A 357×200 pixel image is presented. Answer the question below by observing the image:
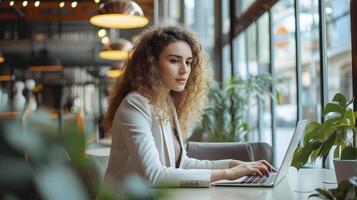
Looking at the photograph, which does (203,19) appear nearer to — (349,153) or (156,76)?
(156,76)

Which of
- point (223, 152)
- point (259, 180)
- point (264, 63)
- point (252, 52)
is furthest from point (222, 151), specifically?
point (252, 52)

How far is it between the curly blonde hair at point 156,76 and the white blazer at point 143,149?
9cm

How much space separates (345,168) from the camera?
1705 millimetres

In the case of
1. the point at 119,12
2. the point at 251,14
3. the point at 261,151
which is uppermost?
the point at 251,14

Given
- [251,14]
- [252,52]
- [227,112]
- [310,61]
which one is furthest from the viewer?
[252,52]

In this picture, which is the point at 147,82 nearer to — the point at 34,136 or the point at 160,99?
the point at 160,99

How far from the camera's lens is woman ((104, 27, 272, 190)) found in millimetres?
1790

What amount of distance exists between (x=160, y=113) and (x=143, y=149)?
0.25m

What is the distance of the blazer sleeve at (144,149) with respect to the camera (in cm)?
174

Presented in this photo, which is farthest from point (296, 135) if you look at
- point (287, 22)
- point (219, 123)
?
point (219, 123)

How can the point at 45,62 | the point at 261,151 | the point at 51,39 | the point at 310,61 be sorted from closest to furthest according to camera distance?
the point at 261,151
the point at 310,61
the point at 45,62
the point at 51,39

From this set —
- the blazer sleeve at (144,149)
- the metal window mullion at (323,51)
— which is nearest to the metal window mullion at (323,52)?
the metal window mullion at (323,51)

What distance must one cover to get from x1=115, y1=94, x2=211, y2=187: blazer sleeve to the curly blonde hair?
0.36 ft

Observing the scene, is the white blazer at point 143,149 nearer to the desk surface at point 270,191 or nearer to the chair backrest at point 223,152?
the desk surface at point 270,191
